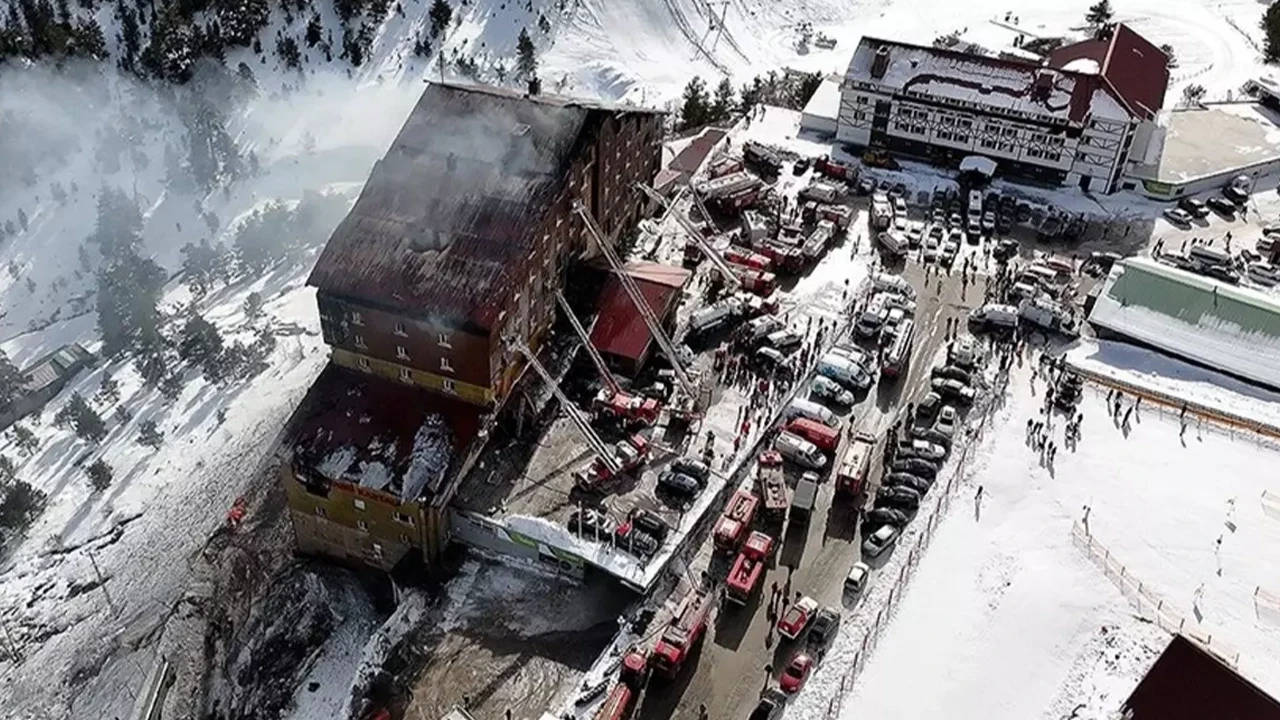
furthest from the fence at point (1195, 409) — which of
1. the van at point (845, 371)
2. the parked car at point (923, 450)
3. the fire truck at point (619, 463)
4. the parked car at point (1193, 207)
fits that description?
the fire truck at point (619, 463)

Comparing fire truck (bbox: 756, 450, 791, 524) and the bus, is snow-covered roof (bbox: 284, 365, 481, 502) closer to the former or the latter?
fire truck (bbox: 756, 450, 791, 524)

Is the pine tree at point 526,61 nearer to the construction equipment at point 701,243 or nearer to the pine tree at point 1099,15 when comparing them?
the construction equipment at point 701,243

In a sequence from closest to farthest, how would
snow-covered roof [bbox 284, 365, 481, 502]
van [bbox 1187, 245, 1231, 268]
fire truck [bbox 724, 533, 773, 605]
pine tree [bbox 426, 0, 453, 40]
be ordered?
fire truck [bbox 724, 533, 773, 605] < snow-covered roof [bbox 284, 365, 481, 502] < van [bbox 1187, 245, 1231, 268] < pine tree [bbox 426, 0, 453, 40]

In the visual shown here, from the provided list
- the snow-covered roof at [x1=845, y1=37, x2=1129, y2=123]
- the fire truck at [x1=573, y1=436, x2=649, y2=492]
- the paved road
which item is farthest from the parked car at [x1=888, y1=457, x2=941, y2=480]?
the snow-covered roof at [x1=845, y1=37, x2=1129, y2=123]

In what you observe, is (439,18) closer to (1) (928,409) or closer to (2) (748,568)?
(1) (928,409)

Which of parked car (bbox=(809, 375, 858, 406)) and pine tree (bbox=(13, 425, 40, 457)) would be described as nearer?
parked car (bbox=(809, 375, 858, 406))

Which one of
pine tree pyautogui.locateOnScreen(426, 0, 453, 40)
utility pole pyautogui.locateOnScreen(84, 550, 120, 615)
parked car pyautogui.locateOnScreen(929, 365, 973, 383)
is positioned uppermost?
pine tree pyautogui.locateOnScreen(426, 0, 453, 40)
